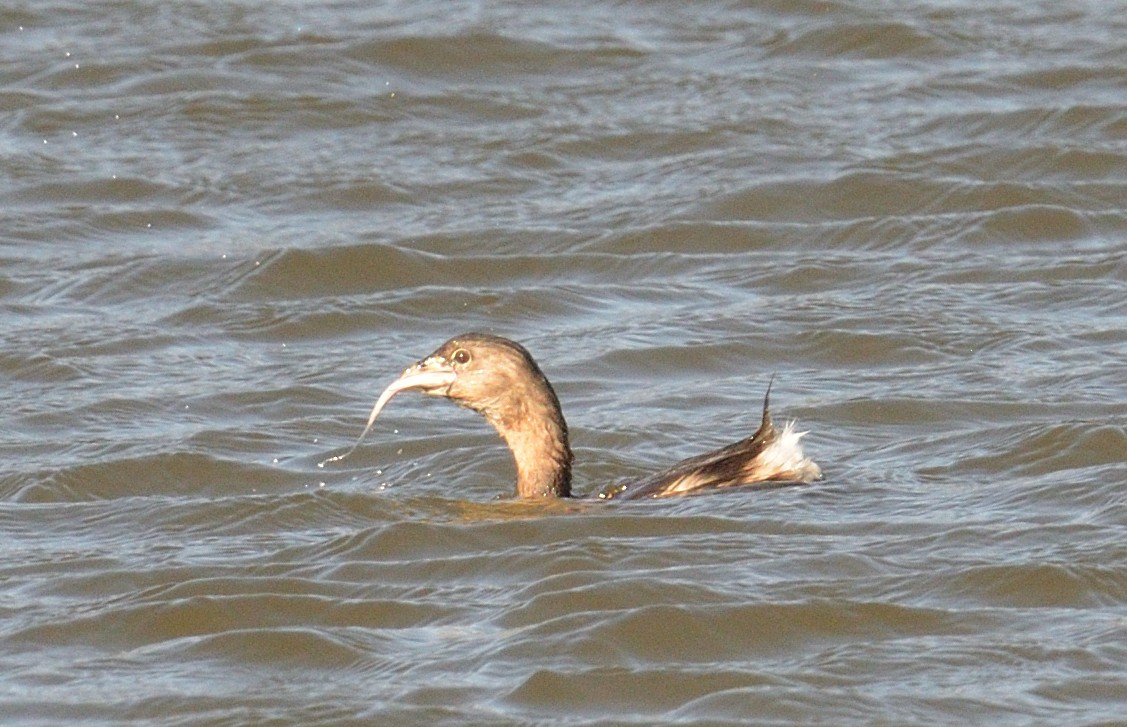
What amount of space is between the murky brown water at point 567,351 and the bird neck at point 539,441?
0.13 metres

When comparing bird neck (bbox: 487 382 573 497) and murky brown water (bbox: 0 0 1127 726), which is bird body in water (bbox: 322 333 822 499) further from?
murky brown water (bbox: 0 0 1127 726)

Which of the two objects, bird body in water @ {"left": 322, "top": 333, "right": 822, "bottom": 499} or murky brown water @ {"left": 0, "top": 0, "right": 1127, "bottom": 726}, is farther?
bird body in water @ {"left": 322, "top": 333, "right": 822, "bottom": 499}

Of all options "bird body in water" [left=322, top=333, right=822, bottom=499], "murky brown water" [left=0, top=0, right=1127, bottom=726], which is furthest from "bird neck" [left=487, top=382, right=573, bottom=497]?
"murky brown water" [left=0, top=0, right=1127, bottom=726]

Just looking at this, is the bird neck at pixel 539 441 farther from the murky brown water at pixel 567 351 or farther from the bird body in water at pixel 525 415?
the murky brown water at pixel 567 351

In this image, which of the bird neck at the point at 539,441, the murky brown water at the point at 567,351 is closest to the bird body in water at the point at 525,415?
the bird neck at the point at 539,441

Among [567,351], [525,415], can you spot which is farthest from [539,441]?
[567,351]

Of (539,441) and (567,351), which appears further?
(567,351)

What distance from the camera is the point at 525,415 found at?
7.98m

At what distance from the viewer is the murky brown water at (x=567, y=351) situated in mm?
6387

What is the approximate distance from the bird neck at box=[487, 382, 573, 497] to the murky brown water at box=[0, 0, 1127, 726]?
13 centimetres

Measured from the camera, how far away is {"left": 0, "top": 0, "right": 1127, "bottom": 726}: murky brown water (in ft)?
21.0

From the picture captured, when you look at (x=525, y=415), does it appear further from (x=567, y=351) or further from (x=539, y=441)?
(x=567, y=351)

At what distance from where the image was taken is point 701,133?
12.4m

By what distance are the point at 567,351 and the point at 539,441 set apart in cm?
191
